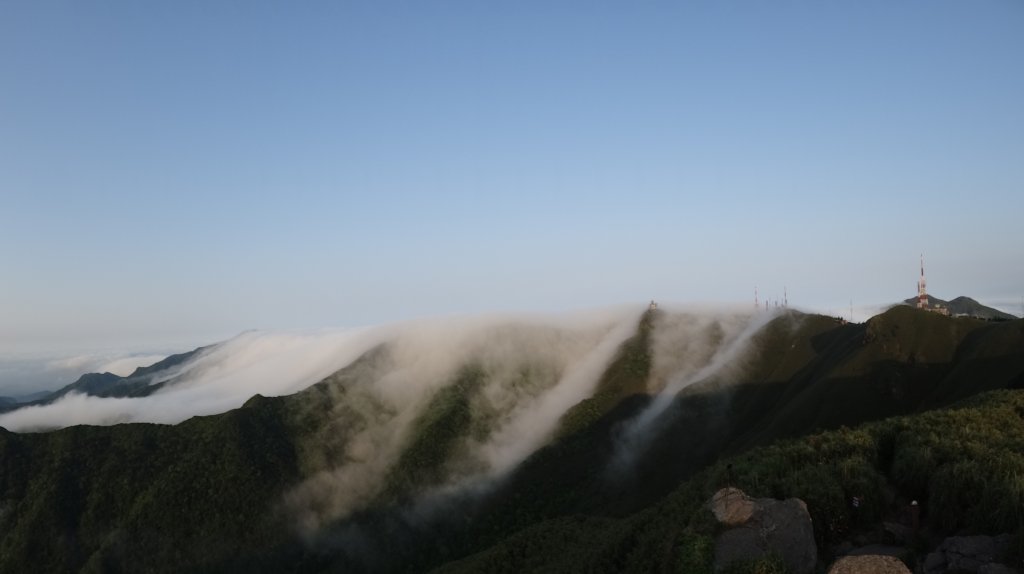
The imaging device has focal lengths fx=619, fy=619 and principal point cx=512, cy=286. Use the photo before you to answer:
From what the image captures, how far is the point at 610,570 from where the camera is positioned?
43281 millimetres

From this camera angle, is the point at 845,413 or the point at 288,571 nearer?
the point at 845,413

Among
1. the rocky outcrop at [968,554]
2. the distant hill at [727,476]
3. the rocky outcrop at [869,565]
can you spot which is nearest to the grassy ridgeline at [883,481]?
the distant hill at [727,476]

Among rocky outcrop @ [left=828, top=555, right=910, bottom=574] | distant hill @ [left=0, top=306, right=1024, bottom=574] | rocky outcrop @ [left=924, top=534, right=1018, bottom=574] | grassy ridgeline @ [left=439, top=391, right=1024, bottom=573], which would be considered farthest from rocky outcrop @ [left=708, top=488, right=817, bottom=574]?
rocky outcrop @ [left=924, top=534, right=1018, bottom=574]

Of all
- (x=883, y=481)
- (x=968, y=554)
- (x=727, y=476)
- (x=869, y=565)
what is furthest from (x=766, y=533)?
(x=727, y=476)

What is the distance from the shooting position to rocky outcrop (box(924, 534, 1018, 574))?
22222 mm

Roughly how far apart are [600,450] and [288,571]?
100 meters

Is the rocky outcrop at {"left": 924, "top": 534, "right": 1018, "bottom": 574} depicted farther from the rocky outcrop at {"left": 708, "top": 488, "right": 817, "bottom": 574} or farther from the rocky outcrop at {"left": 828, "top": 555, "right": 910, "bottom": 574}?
the rocky outcrop at {"left": 708, "top": 488, "right": 817, "bottom": 574}

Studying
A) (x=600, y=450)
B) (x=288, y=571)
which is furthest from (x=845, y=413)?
(x=288, y=571)

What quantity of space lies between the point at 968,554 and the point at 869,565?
353cm

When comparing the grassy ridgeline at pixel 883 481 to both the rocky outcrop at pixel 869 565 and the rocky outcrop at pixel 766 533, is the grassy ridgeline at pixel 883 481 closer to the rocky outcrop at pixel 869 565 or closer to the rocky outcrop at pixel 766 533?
the rocky outcrop at pixel 766 533

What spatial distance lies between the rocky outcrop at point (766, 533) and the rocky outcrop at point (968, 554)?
4.22 m

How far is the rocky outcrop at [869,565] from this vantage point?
899 inches

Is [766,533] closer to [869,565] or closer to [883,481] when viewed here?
[869,565]

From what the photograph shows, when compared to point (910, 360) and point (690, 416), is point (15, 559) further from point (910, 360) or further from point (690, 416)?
point (910, 360)
